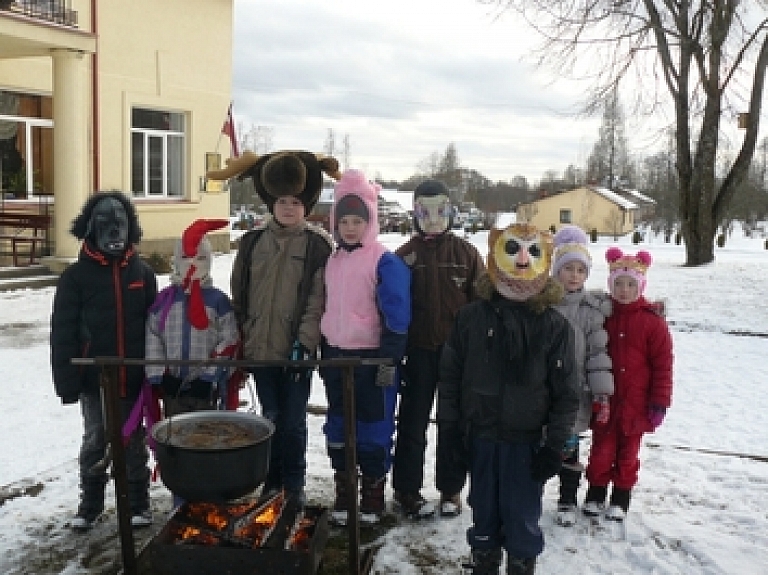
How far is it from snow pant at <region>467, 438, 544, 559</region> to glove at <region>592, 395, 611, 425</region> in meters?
0.78

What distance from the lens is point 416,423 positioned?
4.04m

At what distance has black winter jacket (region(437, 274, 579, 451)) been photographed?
3.14 meters

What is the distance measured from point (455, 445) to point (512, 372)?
44 centimetres

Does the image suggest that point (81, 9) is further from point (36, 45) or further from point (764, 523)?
point (764, 523)

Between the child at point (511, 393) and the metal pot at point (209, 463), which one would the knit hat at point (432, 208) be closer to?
the child at point (511, 393)

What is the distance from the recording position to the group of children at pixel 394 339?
3250 mm

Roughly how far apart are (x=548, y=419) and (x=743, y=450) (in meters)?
2.98

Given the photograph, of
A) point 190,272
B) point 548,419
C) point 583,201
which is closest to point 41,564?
point 190,272

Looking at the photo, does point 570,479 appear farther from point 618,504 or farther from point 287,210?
point 287,210

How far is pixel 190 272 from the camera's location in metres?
3.70

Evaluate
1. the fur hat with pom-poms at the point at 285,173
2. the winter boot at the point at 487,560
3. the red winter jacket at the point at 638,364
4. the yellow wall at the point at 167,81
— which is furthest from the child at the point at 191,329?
the yellow wall at the point at 167,81

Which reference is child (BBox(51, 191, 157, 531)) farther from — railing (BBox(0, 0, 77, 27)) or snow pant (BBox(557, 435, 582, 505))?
railing (BBox(0, 0, 77, 27))

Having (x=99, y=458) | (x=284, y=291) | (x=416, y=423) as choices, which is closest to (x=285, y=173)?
(x=284, y=291)

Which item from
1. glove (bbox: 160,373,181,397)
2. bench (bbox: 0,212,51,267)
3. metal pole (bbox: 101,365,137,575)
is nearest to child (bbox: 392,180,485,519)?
glove (bbox: 160,373,181,397)
